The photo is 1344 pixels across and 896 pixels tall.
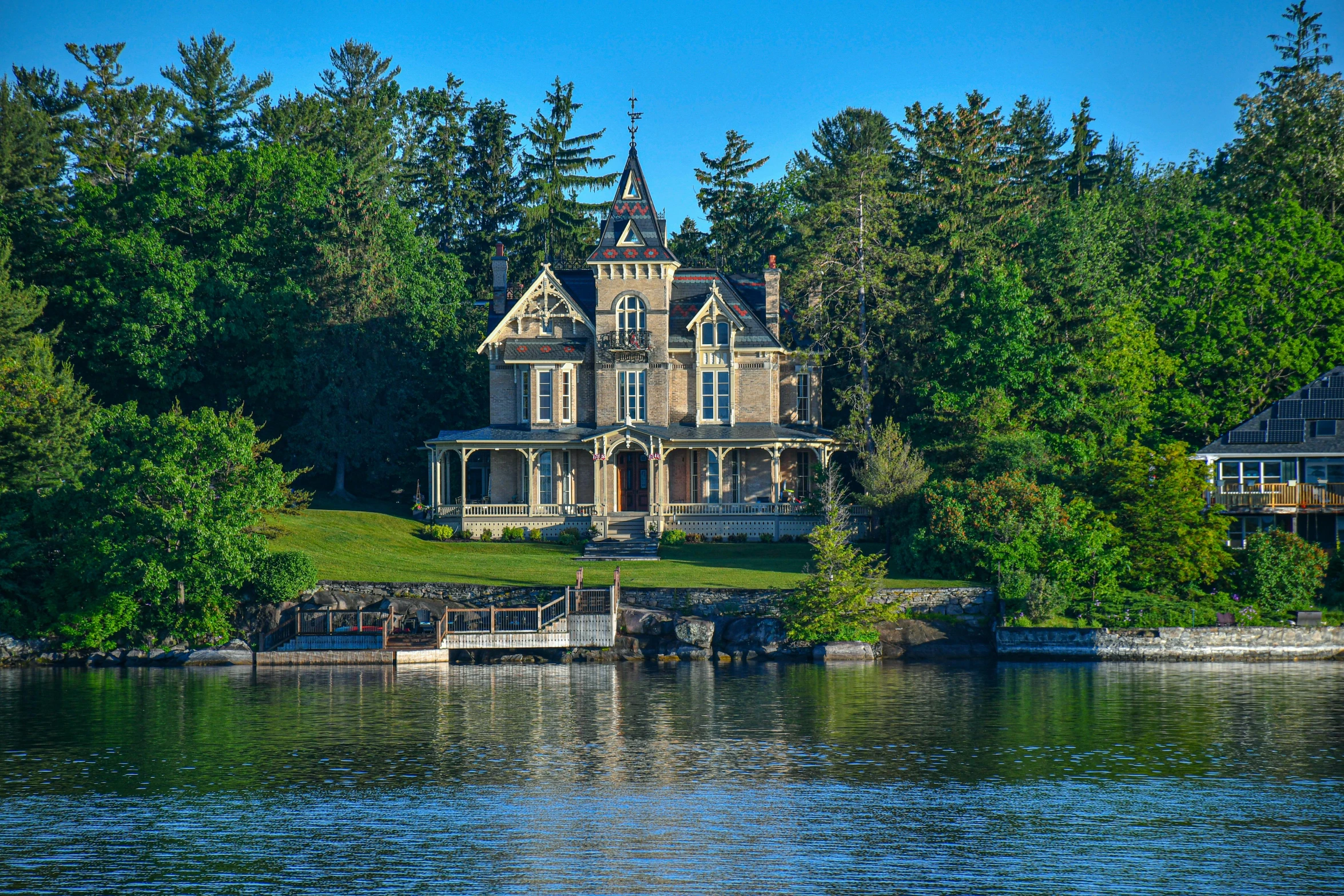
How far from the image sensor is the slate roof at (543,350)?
192ft

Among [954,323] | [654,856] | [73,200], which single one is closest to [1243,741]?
[654,856]

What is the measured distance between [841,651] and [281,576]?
18.3 metres

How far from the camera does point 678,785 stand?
77.9ft

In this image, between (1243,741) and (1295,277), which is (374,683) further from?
(1295,277)

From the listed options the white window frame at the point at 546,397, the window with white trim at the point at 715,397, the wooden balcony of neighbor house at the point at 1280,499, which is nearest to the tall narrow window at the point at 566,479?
the white window frame at the point at 546,397

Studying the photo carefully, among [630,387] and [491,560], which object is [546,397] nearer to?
[630,387]

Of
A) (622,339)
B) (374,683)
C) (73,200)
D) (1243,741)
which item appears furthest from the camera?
(73,200)

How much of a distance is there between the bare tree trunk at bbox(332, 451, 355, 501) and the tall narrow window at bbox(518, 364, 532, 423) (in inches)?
→ 366

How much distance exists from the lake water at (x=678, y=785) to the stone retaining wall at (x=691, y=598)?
5.40 meters

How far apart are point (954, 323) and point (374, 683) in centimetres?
3037

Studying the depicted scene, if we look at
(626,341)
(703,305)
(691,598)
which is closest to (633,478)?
(626,341)

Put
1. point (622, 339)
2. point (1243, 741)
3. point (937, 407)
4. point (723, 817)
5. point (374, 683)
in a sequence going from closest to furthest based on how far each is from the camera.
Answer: point (723, 817)
point (1243, 741)
point (374, 683)
point (937, 407)
point (622, 339)

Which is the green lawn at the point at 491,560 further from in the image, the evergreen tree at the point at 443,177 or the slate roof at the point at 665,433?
the evergreen tree at the point at 443,177

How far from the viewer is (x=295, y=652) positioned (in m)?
40.8
